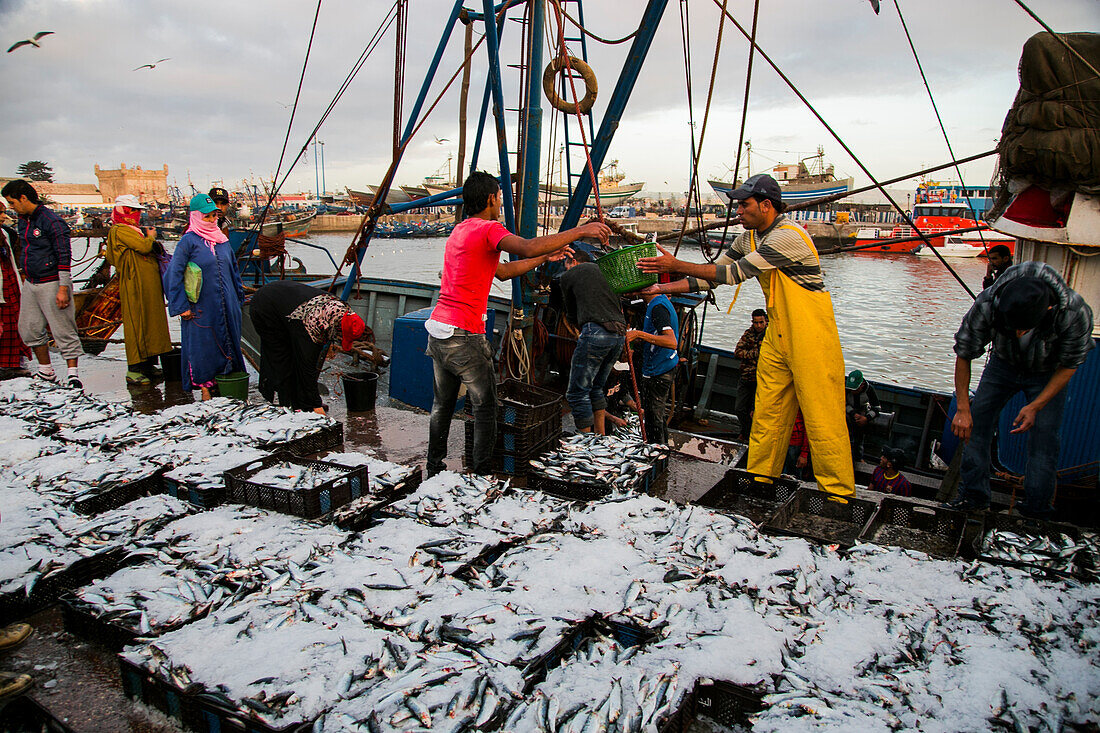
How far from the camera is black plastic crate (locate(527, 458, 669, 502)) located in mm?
3812

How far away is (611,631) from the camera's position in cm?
252

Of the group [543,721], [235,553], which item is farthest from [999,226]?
[235,553]

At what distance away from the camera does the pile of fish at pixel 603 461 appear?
3.88 m

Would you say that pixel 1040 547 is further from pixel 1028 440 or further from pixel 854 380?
pixel 854 380

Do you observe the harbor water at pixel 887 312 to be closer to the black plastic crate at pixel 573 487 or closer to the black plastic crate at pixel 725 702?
the black plastic crate at pixel 573 487

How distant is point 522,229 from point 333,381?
15.4 ft

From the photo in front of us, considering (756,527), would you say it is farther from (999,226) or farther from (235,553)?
(999,226)

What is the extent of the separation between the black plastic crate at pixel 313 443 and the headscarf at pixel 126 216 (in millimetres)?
3919

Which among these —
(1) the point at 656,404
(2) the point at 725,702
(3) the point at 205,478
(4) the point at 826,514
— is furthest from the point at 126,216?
(2) the point at 725,702

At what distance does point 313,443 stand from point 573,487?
6.52 ft

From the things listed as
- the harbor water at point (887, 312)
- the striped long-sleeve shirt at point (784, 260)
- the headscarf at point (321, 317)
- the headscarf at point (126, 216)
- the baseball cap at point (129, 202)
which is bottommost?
the harbor water at point (887, 312)

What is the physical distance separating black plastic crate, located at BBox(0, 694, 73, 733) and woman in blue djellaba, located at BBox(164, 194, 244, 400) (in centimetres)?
455

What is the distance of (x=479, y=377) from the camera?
4102mm

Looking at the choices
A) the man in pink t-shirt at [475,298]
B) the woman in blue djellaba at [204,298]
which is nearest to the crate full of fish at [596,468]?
the man in pink t-shirt at [475,298]
